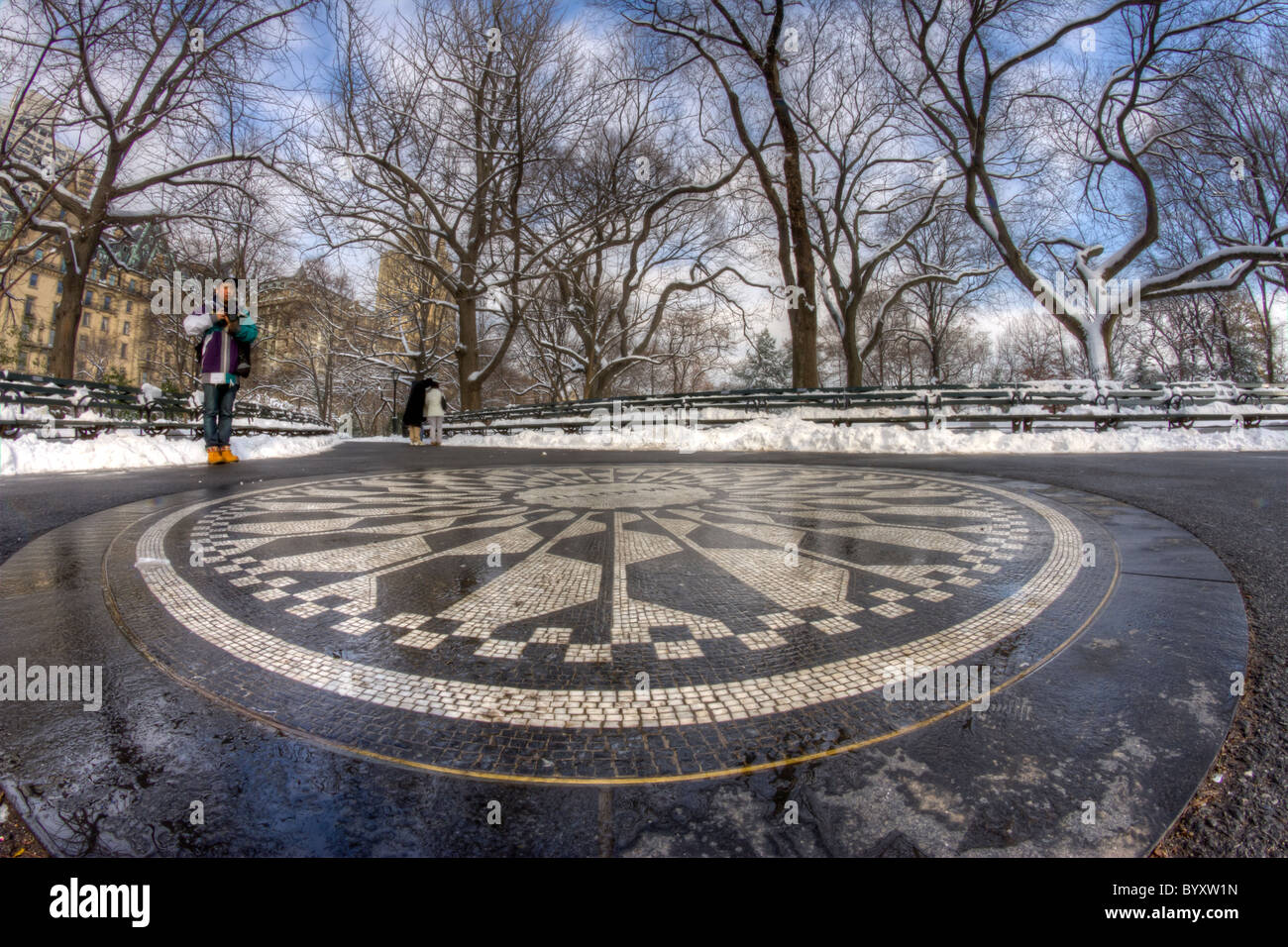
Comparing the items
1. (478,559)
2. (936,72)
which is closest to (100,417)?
(478,559)

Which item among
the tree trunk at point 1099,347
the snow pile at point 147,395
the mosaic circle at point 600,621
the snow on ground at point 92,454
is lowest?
the mosaic circle at point 600,621

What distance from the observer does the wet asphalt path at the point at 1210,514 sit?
1.17 meters

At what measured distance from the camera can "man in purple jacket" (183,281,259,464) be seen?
877cm

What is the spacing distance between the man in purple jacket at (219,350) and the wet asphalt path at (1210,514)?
1.16 m

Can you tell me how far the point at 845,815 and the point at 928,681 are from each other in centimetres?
78

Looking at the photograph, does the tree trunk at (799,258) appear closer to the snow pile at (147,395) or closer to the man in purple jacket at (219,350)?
the man in purple jacket at (219,350)

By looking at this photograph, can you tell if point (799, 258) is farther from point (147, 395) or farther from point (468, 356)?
point (147, 395)

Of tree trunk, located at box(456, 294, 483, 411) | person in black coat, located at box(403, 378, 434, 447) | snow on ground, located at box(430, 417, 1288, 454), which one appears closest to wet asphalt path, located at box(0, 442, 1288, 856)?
snow on ground, located at box(430, 417, 1288, 454)

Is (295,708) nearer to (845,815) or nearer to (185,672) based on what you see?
(185,672)

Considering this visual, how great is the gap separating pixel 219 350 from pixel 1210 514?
12579mm

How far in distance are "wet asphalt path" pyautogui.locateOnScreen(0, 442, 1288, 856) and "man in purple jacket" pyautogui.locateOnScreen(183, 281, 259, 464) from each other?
1159mm

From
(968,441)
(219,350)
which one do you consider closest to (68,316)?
(219,350)

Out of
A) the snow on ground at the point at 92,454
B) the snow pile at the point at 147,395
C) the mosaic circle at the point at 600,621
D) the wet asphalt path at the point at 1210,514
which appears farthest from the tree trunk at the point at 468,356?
the mosaic circle at the point at 600,621

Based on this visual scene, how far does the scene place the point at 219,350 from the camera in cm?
909
